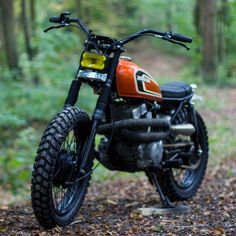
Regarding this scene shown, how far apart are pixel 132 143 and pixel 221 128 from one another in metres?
6.27

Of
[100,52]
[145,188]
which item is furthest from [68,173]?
[145,188]

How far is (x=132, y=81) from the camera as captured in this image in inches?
180

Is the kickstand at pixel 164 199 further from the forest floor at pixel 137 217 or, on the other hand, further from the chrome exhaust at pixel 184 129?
the chrome exhaust at pixel 184 129

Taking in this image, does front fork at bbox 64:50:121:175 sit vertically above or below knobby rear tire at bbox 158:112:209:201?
above

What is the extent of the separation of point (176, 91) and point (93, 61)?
138 cm

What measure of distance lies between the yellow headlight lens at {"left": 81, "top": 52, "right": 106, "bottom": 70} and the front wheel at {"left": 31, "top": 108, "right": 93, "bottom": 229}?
1.28ft

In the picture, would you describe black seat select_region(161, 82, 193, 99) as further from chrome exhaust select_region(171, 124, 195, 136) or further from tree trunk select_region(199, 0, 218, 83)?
tree trunk select_region(199, 0, 218, 83)

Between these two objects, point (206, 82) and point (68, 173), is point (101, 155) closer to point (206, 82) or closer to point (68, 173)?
point (68, 173)

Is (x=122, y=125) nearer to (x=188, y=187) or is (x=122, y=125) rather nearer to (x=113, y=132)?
(x=113, y=132)

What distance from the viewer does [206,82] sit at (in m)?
18.1

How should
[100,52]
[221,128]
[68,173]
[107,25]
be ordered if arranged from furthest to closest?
[107,25] < [221,128] < [100,52] < [68,173]

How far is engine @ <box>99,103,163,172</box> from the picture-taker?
4.79m

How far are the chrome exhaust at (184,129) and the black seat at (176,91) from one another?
12.2 inches

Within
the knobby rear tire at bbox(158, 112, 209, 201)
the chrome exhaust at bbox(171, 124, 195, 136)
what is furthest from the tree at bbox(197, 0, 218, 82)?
the chrome exhaust at bbox(171, 124, 195, 136)
